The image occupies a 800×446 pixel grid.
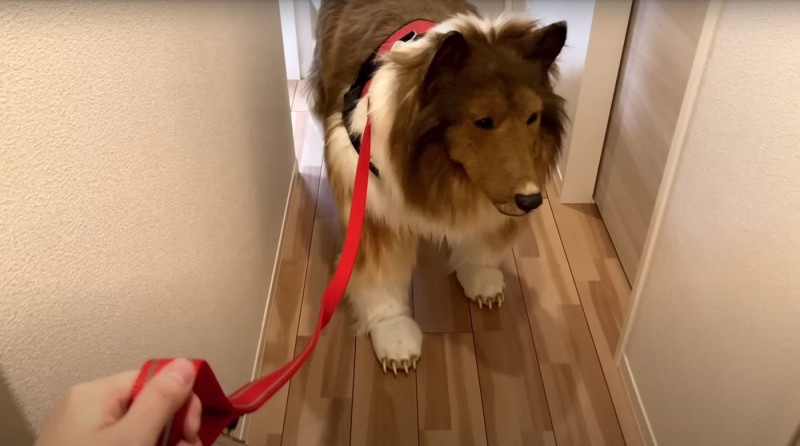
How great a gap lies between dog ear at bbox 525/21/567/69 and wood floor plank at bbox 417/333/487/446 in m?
0.81

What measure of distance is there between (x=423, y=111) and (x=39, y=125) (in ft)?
2.37

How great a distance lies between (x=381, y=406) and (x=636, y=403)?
2.04 ft

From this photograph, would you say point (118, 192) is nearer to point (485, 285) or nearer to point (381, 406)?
point (381, 406)

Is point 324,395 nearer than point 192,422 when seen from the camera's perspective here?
No

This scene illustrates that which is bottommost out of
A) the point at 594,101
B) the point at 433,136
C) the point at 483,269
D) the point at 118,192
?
the point at 483,269

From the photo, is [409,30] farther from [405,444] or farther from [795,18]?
[405,444]

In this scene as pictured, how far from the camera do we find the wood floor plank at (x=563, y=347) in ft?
5.04

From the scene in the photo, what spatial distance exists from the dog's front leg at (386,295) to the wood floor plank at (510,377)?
0.20 metres

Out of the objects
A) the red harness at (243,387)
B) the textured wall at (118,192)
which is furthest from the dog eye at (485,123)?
the textured wall at (118,192)

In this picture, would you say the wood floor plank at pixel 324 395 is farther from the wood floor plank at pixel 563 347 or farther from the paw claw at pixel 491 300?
the wood floor plank at pixel 563 347

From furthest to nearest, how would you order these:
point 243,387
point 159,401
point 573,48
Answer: point 573,48
point 243,387
point 159,401

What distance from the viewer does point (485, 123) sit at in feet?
4.05

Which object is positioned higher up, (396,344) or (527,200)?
(527,200)

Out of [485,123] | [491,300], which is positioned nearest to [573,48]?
[491,300]
